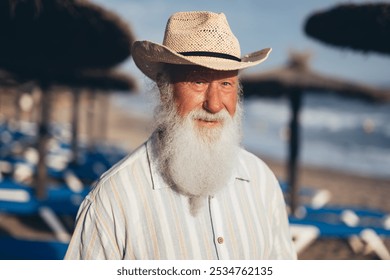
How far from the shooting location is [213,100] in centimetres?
159

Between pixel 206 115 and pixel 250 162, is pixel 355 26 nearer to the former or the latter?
pixel 250 162

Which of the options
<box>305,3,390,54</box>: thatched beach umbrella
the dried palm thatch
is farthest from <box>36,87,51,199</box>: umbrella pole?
<box>305,3,390,54</box>: thatched beach umbrella

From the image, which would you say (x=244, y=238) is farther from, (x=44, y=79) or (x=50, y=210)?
(x=44, y=79)

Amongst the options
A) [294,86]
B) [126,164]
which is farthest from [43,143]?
[126,164]

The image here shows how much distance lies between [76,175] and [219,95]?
18.7ft

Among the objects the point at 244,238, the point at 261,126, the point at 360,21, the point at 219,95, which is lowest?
the point at 261,126

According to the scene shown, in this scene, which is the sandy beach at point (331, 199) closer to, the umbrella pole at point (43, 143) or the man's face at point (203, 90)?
the man's face at point (203, 90)

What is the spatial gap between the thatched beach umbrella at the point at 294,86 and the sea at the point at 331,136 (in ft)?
0.91

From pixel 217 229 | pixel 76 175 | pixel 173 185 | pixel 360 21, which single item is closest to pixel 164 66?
pixel 173 185

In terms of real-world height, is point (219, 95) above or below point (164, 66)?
below

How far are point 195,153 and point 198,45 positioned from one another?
43cm

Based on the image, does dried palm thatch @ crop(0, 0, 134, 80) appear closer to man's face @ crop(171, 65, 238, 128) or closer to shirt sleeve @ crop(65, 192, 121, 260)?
man's face @ crop(171, 65, 238, 128)

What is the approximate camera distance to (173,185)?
164 centimetres
